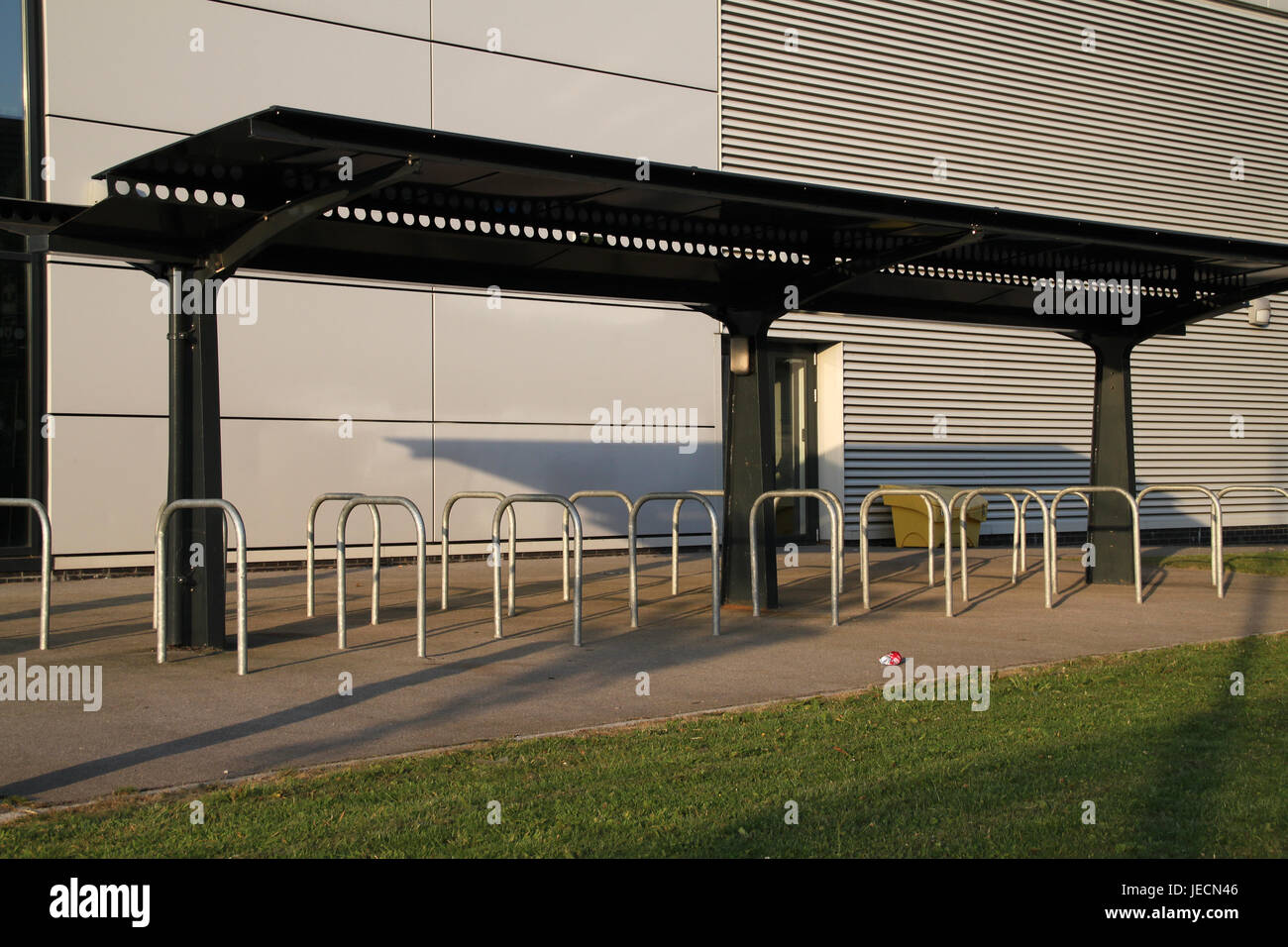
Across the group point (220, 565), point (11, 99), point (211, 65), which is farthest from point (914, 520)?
point (11, 99)

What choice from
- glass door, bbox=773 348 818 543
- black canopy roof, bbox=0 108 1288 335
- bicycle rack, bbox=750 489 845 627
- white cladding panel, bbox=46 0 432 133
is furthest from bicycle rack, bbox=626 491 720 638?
glass door, bbox=773 348 818 543

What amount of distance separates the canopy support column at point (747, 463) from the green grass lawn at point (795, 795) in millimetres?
3908

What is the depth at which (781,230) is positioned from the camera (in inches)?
385

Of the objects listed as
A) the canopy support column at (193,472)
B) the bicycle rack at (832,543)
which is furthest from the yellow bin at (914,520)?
the canopy support column at (193,472)

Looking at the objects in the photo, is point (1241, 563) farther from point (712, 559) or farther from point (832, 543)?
point (712, 559)

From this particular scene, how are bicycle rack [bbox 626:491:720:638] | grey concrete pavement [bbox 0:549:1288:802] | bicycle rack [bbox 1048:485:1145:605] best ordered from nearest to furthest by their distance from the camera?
grey concrete pavement [bbox 0:549:1288:802]
bicycle rack [bbox 626:491:720:638]
bicycle rack [bbox 1048:485:1145:605]

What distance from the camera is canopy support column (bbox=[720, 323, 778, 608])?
10008 millimetres

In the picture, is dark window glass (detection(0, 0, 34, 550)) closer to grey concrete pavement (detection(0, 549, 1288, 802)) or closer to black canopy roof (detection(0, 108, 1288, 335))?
grey concrete pavement (detection(0, 549, 1288, 802))

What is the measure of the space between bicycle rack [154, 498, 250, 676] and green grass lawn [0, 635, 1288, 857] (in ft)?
7.53

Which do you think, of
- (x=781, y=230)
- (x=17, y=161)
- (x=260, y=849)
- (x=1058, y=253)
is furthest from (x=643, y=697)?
(x=17, y=161)

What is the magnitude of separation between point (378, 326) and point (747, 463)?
21.4 feet

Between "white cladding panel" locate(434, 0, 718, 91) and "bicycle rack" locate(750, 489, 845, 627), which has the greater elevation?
"white cladding panel" locate(434, 0, 718, 91)

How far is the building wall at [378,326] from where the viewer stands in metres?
13.3

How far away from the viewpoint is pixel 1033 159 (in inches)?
804
